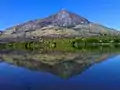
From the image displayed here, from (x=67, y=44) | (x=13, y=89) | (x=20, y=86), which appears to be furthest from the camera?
(x=67, y=44)

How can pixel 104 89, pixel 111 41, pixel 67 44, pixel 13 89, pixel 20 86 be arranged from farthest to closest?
pixel 111 41
pixel 67 44
pixel 20 86
pixel 13 89
pixel 104 89

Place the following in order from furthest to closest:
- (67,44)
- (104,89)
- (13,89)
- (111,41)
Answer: (111,41), (67,44), (13,89), (104,89)

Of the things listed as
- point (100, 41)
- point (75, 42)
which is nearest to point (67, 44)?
point (75, 42)

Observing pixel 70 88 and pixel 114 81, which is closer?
pixel 70 88

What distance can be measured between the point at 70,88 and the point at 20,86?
15.1 ft

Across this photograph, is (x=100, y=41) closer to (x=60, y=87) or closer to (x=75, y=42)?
(x=75, y=42)

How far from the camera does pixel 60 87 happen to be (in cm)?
2614

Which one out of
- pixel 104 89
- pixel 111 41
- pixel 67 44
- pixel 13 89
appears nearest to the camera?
pixel 104 89

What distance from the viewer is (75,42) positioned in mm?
163500

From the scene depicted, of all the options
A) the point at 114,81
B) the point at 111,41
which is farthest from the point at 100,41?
the point at 114,81

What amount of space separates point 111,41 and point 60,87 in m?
150

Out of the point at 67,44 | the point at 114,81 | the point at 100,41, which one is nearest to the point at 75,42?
the point at 67,44

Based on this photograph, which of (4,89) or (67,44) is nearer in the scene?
(4,89)

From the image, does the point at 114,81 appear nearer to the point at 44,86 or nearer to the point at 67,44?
the point at 44,86
